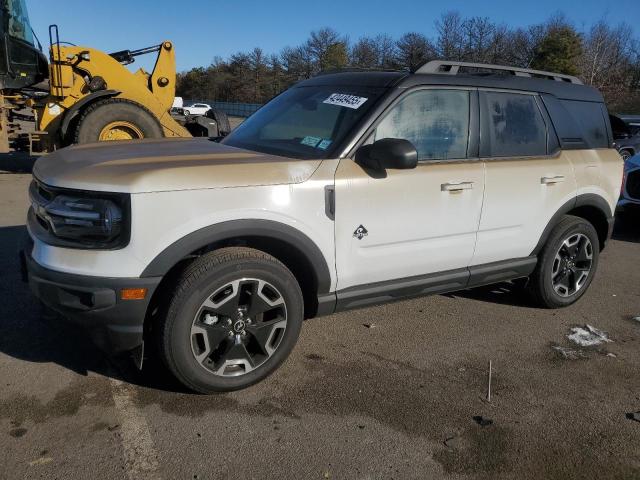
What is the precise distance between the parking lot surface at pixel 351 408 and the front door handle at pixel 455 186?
1.13 m

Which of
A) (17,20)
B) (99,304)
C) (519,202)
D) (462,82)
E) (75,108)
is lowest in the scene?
(99,304)

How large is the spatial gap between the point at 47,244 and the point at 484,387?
2.64m

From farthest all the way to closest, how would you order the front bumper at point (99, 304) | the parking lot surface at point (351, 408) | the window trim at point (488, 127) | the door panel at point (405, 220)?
the window trim at point (488, 127)
the door panel at point (405, 220)
the front bumper at point (99, 304)
the parking lot surface at point (351, 408)

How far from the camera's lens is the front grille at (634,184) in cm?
812

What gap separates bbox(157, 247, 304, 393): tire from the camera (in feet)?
9.59

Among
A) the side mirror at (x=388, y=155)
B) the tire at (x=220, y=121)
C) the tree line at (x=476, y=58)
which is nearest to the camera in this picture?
the side mirror at (x=388, y=155)

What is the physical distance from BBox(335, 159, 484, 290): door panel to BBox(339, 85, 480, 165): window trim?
5 centimetres

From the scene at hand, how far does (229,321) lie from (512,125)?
258cm

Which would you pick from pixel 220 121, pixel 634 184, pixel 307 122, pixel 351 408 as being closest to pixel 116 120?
pixel 220 121

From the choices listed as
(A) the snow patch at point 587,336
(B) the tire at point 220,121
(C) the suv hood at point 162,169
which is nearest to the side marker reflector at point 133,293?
(C) the suv hood at point 162,169

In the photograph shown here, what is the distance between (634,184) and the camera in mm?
8172

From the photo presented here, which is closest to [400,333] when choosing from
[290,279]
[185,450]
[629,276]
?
[290,279]

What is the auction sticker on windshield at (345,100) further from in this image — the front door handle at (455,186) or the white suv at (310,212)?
the front door handle at (455,186)

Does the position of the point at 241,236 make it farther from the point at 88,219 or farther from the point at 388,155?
the point at 388,155
